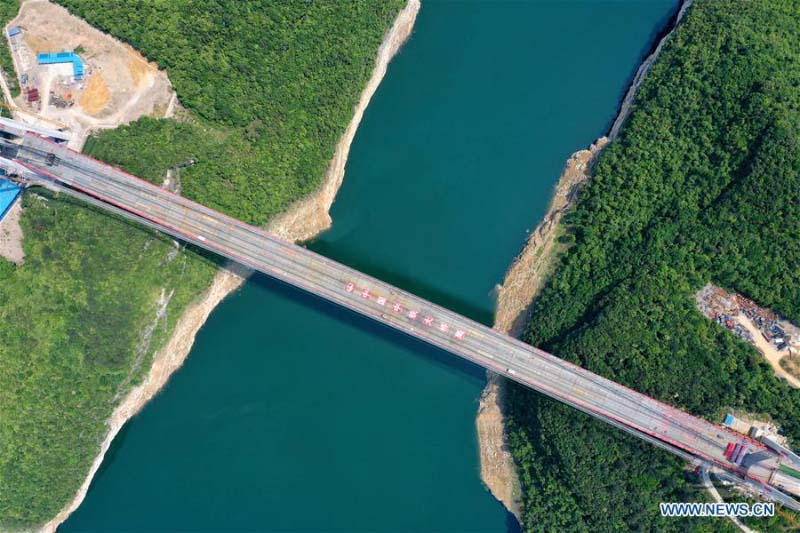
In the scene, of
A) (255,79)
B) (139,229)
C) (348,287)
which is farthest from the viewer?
(255,79)

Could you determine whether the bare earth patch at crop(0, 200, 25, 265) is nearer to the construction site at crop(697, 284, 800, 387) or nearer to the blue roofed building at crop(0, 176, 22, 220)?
the blue roofed building at crop(0, 176, 22, 220)

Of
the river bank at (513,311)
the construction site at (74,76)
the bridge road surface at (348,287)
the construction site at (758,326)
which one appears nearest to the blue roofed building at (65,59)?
the construction site at (74,76)

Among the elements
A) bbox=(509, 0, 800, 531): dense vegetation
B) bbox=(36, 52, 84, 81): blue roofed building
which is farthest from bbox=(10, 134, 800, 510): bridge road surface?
bbox=(36, 52, 84, 81): blue roofed building

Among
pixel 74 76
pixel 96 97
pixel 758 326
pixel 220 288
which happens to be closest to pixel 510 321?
pixel 758 326

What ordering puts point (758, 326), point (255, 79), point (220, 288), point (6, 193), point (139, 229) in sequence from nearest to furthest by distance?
point (758, 326) < point (6, 193) < point (139, 229) < point (255, 79) < point (220, 288)

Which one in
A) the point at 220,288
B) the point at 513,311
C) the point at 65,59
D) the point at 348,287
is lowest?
the point at 220,288

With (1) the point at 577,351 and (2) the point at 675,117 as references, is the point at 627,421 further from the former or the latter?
(2) the point at 675,117

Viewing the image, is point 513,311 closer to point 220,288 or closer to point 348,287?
point 348,287
